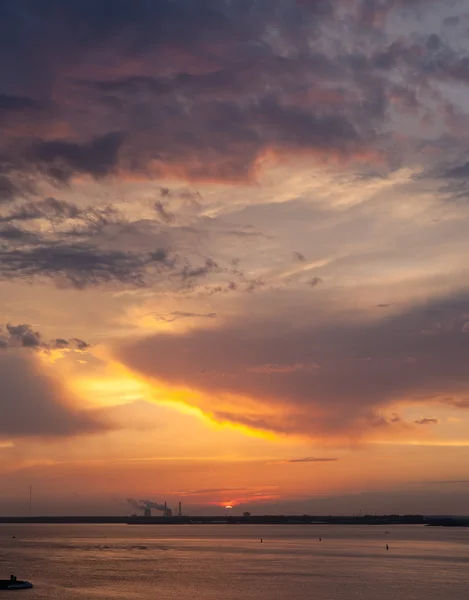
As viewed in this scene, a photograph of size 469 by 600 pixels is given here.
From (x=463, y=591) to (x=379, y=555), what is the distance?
8305cm

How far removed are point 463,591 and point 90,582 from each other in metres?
57.7

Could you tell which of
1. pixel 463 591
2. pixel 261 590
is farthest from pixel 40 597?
pixel 463 591

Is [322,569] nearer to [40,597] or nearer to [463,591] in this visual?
[463,591]

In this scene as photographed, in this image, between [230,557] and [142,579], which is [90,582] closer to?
[142,579]

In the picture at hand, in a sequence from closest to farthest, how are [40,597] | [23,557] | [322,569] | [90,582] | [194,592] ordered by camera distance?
1. [40,597]
2. [194,592]
3. [90,582]
4. [322,569]
5. [23,557]

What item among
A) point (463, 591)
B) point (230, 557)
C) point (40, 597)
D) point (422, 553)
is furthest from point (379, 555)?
point (40, 597)

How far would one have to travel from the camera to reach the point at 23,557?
17875cm

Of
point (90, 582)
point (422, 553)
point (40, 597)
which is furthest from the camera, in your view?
point (422, 553)

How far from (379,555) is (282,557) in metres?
25.4

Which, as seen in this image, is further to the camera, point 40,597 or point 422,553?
point 422,553

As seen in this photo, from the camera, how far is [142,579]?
124 meters

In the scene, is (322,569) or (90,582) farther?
(322,569)

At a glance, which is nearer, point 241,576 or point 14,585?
point 14,585

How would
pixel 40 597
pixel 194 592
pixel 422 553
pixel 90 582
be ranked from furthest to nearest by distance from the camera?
pixel 422 553, pixel 90 582, pixel 194 592, pixel 40 597
